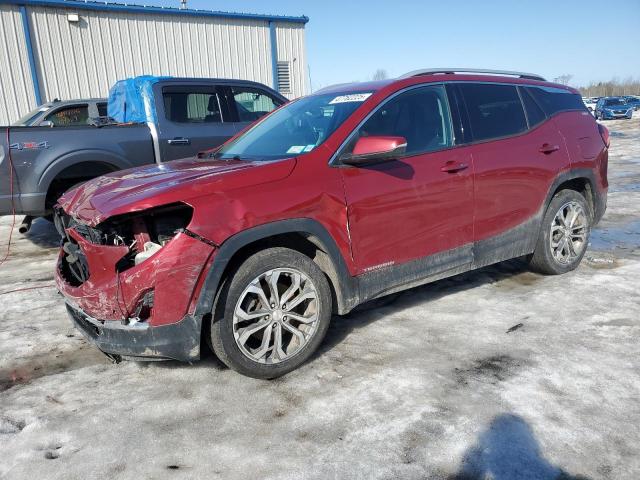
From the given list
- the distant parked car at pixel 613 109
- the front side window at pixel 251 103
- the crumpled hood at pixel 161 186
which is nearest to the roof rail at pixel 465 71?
the crumpled hood at pixel 161 186

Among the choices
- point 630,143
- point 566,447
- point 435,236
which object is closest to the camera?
point 566,447

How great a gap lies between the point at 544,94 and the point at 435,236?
1997 mm

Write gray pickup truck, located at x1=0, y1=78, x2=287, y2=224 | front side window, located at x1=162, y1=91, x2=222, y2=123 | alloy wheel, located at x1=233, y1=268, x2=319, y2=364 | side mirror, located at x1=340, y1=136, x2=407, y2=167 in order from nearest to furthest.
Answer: alloy wheel, located at x1=233, y1=268, x2=319, y2=364 → side mirror, located at x1=340, y1=136, x2=407, y2=167 → gray pickup truck, located at x1=0, y1=78, x2=287, y2=224 → front side window, located at x1=162, y1=91, x2=222, y2=123

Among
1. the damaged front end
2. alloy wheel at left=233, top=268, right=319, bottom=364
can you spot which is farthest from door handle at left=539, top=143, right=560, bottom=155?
the damaged front end

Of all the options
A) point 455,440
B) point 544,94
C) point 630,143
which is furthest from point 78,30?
point 630,143

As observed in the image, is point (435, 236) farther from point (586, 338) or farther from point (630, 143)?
point (630, 143)

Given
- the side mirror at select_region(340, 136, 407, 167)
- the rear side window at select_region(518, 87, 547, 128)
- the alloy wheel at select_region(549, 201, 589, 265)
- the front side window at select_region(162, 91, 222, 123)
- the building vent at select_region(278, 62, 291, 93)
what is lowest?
the alloy wheel at select_region(549, 201, 589, 265)

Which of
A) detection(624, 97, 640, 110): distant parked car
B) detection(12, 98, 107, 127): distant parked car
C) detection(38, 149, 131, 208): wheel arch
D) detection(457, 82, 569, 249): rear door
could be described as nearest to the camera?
detection(457, 82, 569, 249): rear door

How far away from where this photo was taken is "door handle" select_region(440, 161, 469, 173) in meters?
3.62

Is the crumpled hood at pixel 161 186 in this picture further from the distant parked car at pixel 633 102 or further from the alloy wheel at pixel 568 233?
the distant parked car at pixel 633 102

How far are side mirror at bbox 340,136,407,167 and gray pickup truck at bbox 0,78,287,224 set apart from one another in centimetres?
368

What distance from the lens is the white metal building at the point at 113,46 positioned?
12914 millimetres

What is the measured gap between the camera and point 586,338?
342 centimetres

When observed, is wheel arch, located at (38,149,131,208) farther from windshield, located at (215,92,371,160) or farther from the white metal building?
the white metal building
